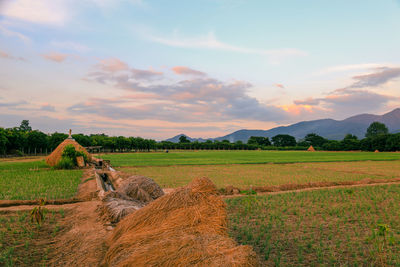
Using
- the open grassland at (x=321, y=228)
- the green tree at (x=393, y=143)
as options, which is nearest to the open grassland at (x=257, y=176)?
the open grassland at (x=321, y=228)

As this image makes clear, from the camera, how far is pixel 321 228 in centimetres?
789

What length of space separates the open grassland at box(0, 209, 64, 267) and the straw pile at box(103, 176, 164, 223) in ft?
5.05

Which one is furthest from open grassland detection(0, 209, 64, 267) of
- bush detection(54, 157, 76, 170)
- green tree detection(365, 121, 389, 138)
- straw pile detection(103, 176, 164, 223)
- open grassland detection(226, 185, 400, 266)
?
green tree detection(365, 121, 389, 138)

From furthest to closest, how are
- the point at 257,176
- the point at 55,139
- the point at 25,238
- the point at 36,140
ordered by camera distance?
the point at 55,139, the point at 36,140, the point at 257,176, the point at 25,238

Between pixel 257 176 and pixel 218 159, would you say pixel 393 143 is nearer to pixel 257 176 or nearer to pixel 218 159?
pixel 218 159

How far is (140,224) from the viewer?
14.6 ft

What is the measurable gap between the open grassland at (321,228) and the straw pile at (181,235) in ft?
7.09

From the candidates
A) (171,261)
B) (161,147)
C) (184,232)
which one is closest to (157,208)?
(184,232)

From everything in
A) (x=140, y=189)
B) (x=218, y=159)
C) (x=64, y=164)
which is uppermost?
(x=140, y=189)

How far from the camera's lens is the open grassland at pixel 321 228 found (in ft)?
19.0

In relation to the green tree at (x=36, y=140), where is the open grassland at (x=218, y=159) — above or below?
below

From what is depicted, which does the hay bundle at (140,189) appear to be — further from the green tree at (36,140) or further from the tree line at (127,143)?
the green tree at (36,140)

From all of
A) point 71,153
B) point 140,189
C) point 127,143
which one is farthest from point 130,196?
point 127,143

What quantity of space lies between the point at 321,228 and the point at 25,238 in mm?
8172
